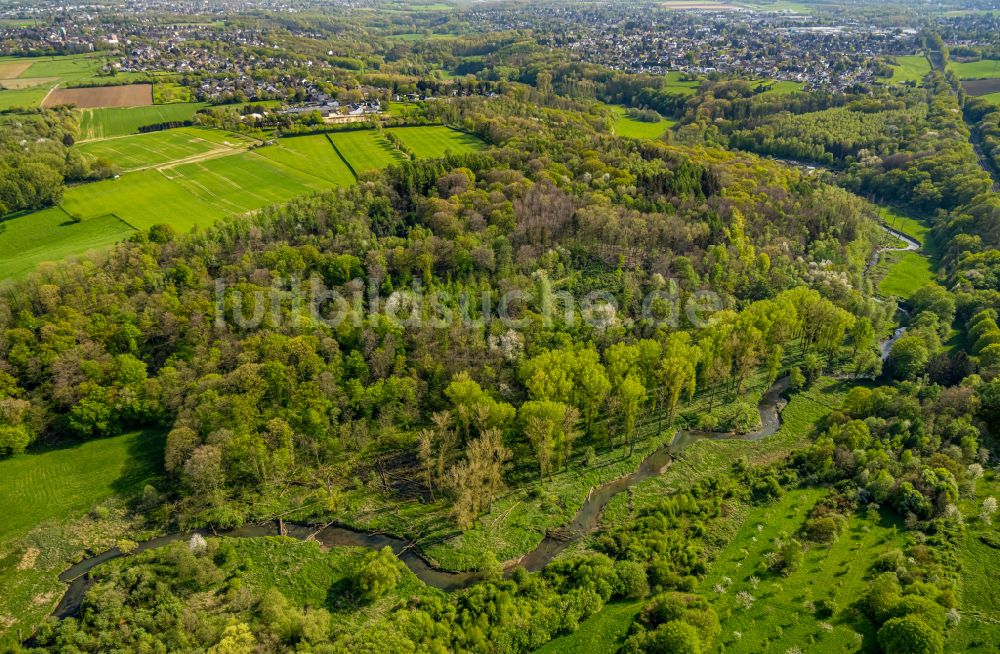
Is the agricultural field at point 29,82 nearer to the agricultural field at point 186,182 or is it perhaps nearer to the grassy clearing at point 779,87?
the agricultural field at point 186,182

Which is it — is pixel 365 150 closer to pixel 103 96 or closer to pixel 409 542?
pixel 409 542

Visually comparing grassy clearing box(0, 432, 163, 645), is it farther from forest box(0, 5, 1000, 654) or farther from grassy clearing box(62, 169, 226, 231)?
grassy clearing box(62, 169, 226, 231)

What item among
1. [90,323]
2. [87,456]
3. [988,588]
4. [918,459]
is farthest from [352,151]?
[988,588]

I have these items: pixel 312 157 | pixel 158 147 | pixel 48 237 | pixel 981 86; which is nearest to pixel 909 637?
pixel 48 237

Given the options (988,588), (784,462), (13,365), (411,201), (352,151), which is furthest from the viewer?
(352,151)

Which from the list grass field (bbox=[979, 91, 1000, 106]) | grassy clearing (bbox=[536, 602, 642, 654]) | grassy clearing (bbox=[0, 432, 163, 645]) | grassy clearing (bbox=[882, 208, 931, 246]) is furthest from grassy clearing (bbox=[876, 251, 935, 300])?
grass field (bbox=[979, 91, 1000, 106])

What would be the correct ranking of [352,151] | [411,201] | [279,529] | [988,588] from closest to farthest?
[988,588] < [279,529] < [411,201] < [352,151]

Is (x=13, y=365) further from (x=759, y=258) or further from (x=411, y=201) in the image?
(x=759, y=258)

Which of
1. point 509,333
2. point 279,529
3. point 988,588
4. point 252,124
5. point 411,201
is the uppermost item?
point 252,124
